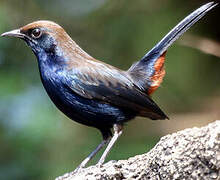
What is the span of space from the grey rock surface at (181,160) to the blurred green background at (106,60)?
11.1 feet

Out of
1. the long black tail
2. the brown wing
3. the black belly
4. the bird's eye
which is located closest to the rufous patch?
the long black tail

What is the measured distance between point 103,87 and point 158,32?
11.5ft

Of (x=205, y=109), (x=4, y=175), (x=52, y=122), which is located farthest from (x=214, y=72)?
(x=4, y=175)

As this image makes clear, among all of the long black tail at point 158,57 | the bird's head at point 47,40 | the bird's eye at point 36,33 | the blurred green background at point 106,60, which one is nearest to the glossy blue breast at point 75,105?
the bird's head at point 47,40

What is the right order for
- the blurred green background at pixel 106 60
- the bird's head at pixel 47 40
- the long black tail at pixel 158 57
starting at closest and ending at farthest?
the bird's head at pixel 47 40, the long black tail at pixel 158 57, the blurred green background at pixel 106 60

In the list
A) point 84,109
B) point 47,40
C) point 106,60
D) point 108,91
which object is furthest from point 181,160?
point 106,60

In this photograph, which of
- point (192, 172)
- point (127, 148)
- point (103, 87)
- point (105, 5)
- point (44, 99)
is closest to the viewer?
point (192, 172)

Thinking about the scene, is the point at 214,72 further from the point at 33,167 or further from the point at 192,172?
the point at 192,172

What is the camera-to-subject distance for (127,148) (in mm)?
8859

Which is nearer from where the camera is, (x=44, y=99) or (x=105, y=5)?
(x=44, y=99)

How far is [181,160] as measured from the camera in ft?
15.2

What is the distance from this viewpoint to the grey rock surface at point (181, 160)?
4.45 m

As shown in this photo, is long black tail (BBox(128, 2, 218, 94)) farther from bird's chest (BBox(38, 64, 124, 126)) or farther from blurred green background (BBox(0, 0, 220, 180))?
blurred green background (BBox(0, 0, 220, 180))

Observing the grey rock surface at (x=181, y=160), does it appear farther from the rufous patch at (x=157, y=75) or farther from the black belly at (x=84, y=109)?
the rufous patch at (x=157, y=75)
